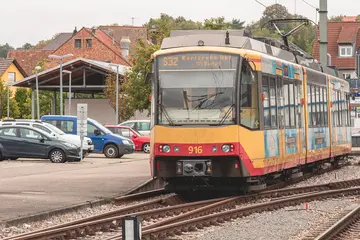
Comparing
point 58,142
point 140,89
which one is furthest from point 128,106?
point 58,142

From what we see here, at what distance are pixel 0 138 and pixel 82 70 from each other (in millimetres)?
37907

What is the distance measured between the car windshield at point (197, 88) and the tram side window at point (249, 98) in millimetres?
250

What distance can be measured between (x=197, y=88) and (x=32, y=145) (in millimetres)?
18390

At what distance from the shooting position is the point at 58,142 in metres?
35.2

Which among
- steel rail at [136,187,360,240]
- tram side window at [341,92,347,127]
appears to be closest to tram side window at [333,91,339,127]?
tram side window at [341,92,347,127]

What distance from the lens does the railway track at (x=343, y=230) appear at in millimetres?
12664

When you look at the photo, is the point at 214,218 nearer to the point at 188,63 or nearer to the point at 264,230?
the point at 264,230

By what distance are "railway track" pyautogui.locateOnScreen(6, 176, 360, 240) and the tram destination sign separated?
255 cm

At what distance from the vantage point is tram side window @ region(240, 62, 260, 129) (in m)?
17.9

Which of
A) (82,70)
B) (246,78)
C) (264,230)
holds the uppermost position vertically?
(82,70)

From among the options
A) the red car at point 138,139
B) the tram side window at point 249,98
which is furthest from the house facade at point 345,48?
the tram side window at point 249,98

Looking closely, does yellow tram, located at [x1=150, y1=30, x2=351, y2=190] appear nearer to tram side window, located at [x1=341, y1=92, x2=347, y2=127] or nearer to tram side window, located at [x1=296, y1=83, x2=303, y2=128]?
tram side window, located at [x1=296, y1=83, x2=303, y2=128]

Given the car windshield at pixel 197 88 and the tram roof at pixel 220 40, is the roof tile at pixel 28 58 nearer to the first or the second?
the tram roof at pixel 220 40

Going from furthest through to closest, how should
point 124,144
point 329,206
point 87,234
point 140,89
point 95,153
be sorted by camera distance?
point 140,89
point 95,153
point 124,144
point 329,206
point 87,234
